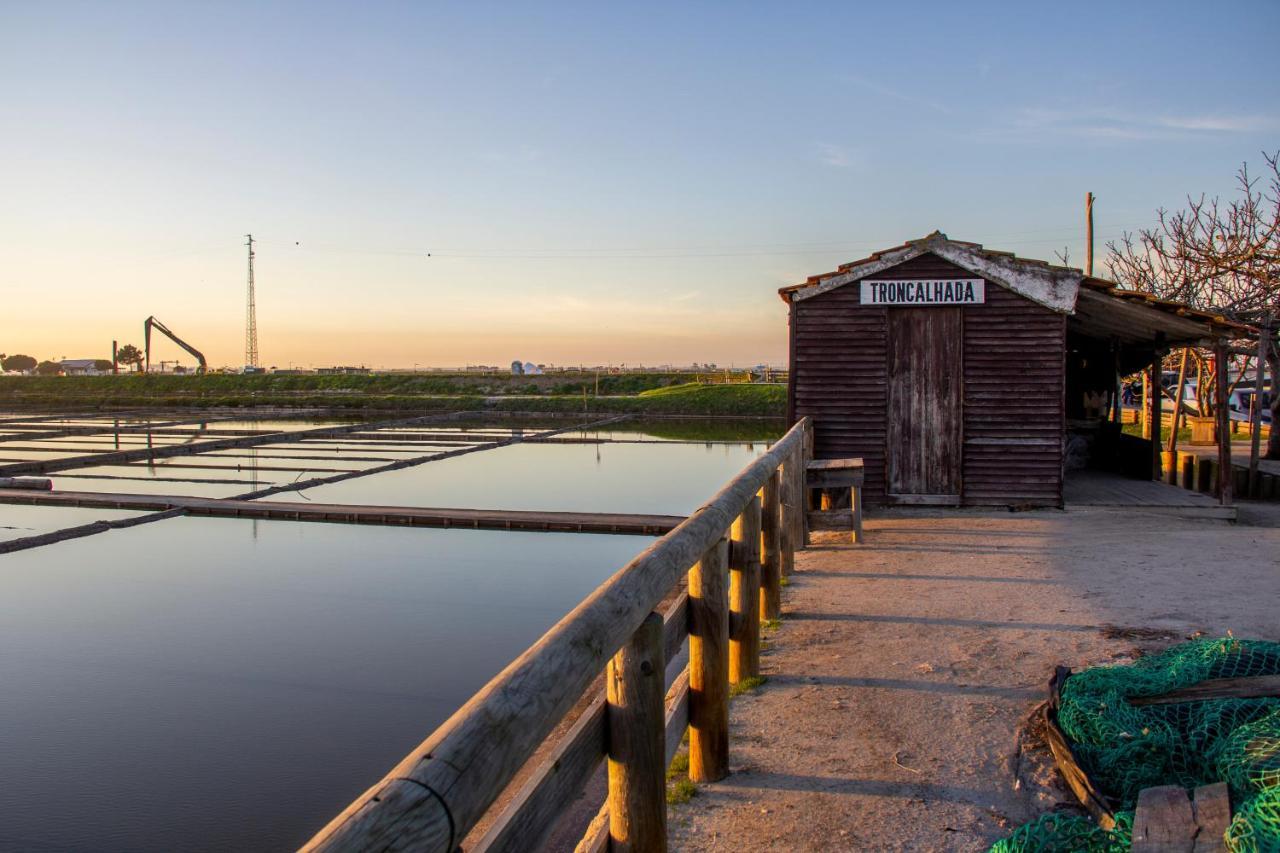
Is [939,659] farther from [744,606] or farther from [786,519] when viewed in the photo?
[786,519]

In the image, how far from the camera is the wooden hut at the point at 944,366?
1155cm

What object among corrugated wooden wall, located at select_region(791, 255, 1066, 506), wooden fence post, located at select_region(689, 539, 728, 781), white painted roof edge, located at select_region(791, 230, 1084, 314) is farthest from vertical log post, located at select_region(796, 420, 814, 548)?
wooden fence post, located at select_region(689, 539, 728, 781)

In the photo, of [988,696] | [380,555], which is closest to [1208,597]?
[988,696]

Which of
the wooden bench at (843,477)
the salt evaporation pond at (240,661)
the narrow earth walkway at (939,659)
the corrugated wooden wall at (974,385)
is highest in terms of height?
the corrugated wooden wall at (974,385)

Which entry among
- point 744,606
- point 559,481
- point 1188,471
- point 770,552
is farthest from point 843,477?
point 559,481

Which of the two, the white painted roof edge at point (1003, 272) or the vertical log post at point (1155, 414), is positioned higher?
the white painted roof edge at point (1003, 272)

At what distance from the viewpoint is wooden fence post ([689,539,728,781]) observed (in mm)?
4027

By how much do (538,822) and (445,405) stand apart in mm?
49772

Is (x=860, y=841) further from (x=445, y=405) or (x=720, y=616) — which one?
(x=445, y=405)

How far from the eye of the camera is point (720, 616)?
4.09 meters

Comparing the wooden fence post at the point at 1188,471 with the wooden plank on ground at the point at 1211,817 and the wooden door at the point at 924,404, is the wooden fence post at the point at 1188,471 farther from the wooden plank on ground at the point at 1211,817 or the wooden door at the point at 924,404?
the wooden plank on ground at the point at 1211,817

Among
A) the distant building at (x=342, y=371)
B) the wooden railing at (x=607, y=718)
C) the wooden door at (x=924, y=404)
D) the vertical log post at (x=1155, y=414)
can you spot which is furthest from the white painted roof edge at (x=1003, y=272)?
the distant building at (x=342, y=371)

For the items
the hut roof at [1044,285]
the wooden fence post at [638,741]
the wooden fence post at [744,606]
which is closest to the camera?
the wooden fence post at [638,741]

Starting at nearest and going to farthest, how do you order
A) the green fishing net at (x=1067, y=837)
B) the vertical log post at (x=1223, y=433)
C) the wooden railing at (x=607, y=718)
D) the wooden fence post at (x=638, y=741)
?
the wooden railing at (x=607, y=718) < the green fishing net at (x=1067, y=837) < the wooden fence post at (x=638, y=741) < the vertical log post at (x=1223, y=433)
